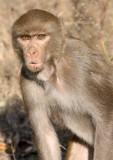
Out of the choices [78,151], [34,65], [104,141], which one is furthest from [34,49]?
[78,151]

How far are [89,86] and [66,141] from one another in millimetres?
2618

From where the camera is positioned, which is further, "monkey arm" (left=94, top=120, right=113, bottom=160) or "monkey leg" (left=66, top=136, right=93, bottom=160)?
"monkey leg" (left=66, top=136, right=93, bottom=160)

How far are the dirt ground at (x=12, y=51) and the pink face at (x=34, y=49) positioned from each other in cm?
211

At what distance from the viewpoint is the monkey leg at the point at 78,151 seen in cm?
588

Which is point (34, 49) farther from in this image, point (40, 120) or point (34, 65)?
point (40, 120)

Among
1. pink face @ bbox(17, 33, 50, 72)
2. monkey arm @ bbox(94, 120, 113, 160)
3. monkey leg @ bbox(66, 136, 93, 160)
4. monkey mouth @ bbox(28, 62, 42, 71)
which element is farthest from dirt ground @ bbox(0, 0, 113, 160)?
monkey mouth @ bbox(28, 62, 42, 71)

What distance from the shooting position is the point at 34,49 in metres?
4.69

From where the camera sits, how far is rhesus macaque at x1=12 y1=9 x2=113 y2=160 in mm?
4809

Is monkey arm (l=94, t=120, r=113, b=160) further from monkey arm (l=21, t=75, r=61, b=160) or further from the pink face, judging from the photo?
the pink face

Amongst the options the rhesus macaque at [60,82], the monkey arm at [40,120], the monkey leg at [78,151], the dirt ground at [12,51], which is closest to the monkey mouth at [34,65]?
the rhesus macaque at [60,82]

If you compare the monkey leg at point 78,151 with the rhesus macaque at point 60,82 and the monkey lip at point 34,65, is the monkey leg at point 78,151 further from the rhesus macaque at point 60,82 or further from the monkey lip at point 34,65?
the monkey lip at point 34,65

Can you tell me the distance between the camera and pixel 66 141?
290 inches

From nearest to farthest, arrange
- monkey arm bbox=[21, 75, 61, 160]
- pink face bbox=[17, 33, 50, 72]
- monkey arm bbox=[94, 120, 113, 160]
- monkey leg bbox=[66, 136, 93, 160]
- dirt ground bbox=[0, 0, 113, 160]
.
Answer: pink face bbox=[17, 33, 50, 72], monkey arm bbox=[94, 120, 113, 160], monkey arm bbox=[21, 75, 61, 160], monkey leg bbox=[66, 136, 93, 160], dirt ground bbox=[0, 0, 113, 160]

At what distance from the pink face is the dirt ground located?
2.11 m
